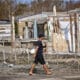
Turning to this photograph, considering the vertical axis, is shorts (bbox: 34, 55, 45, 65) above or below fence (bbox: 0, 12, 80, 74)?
above

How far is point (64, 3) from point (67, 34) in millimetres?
60246

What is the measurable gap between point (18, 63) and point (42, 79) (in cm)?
574

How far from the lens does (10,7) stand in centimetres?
7925

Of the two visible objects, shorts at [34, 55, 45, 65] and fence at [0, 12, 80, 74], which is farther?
fence at [0, 12, 80, 74]

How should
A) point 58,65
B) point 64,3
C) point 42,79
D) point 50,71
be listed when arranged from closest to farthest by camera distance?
1. point 42,79
2. point 50,71
3. point 58,65
4. point 64,3

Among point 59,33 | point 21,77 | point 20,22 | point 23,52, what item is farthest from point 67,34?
point 20,22

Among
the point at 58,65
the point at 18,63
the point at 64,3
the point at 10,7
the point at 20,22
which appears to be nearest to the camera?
the point at 58,65

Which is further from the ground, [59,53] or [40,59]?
[40,59]

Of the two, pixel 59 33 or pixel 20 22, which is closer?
pixel 59 33

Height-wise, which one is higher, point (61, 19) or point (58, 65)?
point (61, 19)

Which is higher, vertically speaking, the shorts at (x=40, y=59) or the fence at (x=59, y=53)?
the shorts at (x=40, y=59)

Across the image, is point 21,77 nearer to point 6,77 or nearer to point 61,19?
point 6,77

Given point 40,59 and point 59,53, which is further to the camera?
point 59,53

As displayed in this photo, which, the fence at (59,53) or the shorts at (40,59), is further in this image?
the fence at (59,53)
